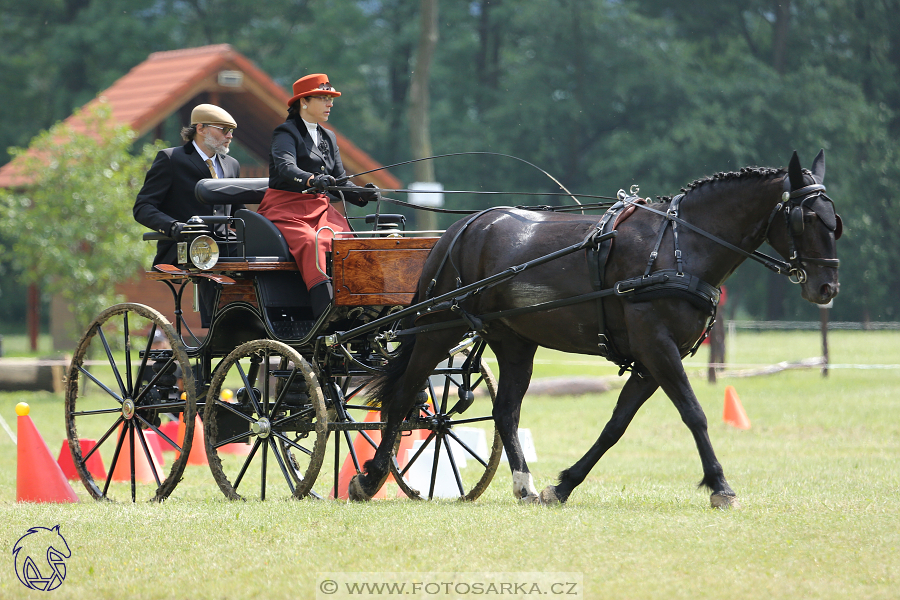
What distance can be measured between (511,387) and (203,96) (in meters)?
16.8

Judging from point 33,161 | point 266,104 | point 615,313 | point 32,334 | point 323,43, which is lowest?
point 32,334

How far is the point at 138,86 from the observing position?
877 inches

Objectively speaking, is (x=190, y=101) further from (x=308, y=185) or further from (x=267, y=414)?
(x=267, y=414)

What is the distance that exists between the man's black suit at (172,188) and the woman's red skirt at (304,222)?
83 cm

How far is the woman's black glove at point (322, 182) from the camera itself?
6.68 metres

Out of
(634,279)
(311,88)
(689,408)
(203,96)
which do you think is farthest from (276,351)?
(203,96)

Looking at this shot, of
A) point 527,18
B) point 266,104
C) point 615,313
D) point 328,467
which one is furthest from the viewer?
point 527,18

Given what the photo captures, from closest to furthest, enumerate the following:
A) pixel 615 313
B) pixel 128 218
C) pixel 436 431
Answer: pixel 615 313 → pixel 436 431 → pixel 128 218

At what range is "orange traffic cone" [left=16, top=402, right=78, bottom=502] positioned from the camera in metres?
7.19

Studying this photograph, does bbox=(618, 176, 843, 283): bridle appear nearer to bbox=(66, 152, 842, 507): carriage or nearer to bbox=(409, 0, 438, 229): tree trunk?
bbox=(66, 152, 842, 507): carriage

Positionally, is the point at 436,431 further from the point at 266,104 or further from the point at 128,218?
the point at 266,104

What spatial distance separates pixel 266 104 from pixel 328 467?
12.7 m

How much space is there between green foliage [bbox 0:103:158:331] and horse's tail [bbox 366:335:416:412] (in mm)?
10584

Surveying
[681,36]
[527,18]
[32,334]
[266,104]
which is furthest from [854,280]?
[32,334]
